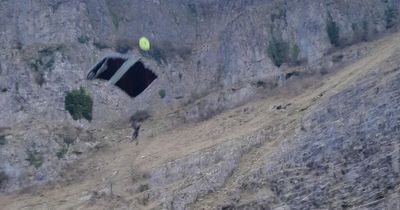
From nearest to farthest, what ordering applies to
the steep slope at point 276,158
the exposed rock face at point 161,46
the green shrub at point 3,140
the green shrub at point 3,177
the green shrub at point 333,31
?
the steep slope at point 276,158
the green shrub at point 3,177
the green shrub at point 3,140
the exposed rock face at point 161,46
the green shrub at point 333,31

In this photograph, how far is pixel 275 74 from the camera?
3384 cm

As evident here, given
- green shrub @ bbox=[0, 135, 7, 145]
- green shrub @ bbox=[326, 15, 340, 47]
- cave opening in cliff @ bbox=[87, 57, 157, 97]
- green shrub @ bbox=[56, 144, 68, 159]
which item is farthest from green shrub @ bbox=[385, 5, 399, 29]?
green shrub @ bbox=[0, 135, 7, 145]

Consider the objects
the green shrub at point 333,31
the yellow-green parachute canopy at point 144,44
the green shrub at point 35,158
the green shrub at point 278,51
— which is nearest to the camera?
the green shrub at point 35,158

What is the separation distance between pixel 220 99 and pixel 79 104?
5612 mm

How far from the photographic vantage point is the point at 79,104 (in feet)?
110

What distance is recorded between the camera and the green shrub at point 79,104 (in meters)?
33.3

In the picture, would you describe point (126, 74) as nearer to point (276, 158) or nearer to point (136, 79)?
point (136, 79)

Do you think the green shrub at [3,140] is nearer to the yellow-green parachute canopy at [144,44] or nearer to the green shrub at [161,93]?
the green shrub at [161,93]

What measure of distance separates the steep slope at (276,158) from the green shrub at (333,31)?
2.34m

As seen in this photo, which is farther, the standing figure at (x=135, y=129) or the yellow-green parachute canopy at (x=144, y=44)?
the yellow-green parachute canopy at (x=144, y=44)

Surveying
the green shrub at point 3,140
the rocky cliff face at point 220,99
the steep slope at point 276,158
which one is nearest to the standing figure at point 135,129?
the rocky cliff face at point 220,99

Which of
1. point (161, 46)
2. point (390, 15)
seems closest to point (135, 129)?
point (161, 46)

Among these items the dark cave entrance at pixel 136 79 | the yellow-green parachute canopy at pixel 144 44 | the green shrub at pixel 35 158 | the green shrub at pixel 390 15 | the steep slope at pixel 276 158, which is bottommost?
the steep slope at pixel 276 158

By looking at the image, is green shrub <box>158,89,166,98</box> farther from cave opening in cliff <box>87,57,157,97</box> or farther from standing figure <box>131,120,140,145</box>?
standing figure <box>131,120,140,145</box>
